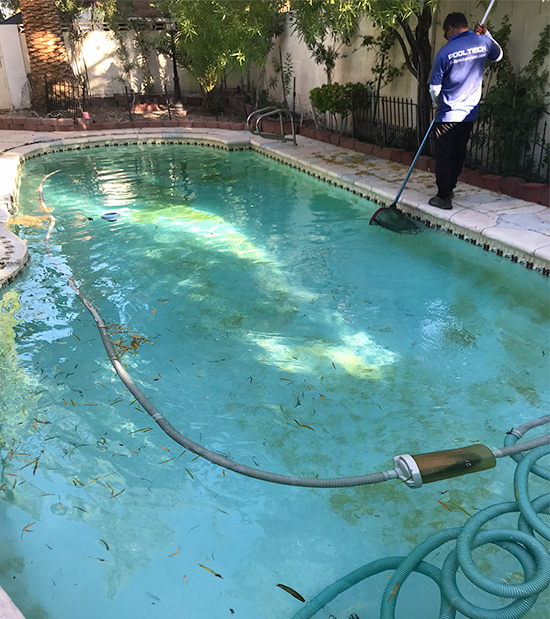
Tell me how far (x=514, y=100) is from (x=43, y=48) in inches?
435

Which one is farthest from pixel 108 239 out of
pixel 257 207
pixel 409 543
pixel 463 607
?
pixel 463 607

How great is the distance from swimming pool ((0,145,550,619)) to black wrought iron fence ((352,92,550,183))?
5.55 ft

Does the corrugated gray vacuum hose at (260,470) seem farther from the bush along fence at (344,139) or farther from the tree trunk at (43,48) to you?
the tree trunk at (43,48)

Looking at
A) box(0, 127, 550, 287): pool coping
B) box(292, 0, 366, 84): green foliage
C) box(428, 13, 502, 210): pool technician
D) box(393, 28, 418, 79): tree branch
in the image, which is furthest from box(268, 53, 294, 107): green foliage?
box(428, 13, 502, 210): pool technician

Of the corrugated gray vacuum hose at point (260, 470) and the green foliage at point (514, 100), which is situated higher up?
the green foliage at point (514, 100)

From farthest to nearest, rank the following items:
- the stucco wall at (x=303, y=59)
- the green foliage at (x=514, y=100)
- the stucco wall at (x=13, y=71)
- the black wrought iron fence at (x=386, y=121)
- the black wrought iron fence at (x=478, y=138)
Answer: the stucco wall at (x=13, y=71) → the black wrought iron fence at (x=386, y=121) → the stucco wall at (x=303, y=59) → the black wrought iron fence at (x=478, y=138) → the green foliage at (x=514, y=100)

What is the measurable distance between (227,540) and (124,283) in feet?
10.2

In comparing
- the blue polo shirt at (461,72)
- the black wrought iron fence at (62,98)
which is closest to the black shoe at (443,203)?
the blue polo shirt at (461,72)

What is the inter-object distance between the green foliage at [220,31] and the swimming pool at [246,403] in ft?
11.7

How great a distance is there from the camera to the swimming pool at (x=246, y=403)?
2.32m

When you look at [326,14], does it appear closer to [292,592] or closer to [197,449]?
[197,449]

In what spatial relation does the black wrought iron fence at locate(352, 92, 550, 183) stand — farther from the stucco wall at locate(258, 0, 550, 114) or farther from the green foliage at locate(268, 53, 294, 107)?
the green foliage at locate(268, 53, 294, 107)

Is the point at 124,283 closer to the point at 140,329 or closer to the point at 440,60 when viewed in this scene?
the point at 140,329

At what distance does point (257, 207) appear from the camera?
7211 mm
